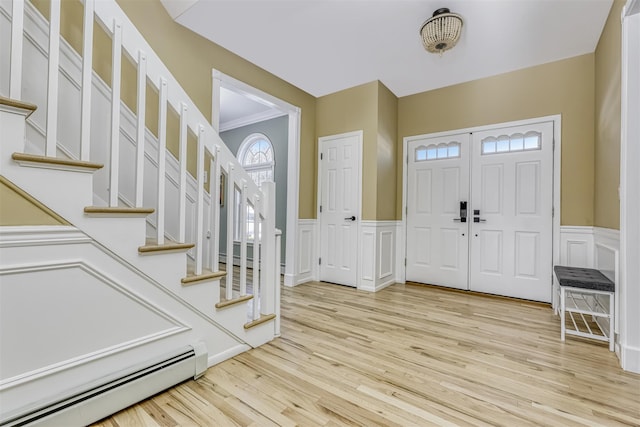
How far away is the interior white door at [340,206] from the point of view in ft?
12.7

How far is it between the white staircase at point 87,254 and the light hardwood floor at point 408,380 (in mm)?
207

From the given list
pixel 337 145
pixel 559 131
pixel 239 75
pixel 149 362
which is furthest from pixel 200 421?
pixel 559 131

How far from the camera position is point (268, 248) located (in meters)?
2.14

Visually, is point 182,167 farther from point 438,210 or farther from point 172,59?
point 438,210

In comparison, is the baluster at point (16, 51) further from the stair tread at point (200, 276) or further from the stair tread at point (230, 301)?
the stair tread at point (230, 301)

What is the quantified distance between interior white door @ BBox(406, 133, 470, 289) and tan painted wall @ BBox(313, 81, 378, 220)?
0.68m

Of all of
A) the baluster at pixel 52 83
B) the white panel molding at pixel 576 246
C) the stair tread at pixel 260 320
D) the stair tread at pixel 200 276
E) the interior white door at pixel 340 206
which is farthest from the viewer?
the interior white door at pixel 340 206

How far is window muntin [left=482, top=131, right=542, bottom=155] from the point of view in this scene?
3277 millimetres

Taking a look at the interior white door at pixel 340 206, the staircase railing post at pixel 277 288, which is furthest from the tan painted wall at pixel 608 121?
the staircase railing post at pixel 277 288

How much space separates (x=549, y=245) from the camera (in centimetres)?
317

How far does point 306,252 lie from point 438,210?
1.89 metres

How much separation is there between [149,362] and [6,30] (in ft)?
7.11

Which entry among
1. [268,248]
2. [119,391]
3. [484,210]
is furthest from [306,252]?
[119,391]

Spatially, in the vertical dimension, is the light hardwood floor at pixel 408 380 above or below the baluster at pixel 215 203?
below
